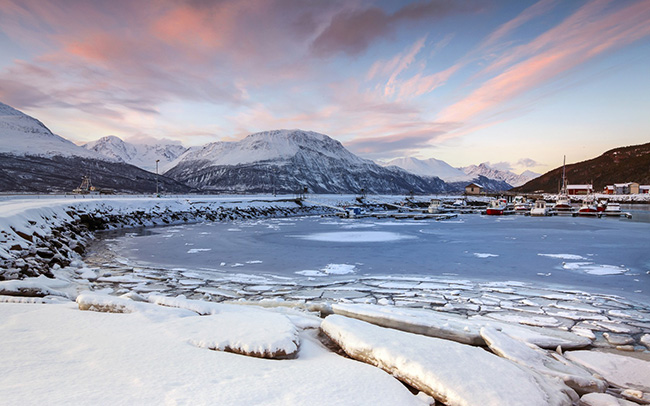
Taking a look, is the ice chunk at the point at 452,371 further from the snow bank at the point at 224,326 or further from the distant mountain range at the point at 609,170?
the distant mountain range at the point at 609,170

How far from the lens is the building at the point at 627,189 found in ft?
411

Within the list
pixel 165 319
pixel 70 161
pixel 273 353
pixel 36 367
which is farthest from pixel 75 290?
pixel 70 161

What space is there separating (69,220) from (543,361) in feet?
93.5

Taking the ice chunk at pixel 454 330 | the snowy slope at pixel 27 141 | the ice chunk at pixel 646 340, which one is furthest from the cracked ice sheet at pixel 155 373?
the snowy slope at pixel 27 141

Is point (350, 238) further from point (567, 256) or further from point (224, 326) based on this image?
point (224, 326)

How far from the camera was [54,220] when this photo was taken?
20.3 metres

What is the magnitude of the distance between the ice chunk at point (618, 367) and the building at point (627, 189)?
6404 inches

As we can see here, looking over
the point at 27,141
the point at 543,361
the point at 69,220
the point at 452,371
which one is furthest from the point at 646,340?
the point at 27,141

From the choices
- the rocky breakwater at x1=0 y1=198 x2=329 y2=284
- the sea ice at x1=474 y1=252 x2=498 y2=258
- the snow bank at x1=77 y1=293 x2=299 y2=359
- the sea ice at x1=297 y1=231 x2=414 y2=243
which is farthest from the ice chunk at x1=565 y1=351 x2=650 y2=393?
the sea ice at x1=297 y1=231 x2=414 y2=243

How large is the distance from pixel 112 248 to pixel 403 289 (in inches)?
652

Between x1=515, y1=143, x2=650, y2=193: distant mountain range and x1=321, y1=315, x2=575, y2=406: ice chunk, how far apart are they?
19018 cm

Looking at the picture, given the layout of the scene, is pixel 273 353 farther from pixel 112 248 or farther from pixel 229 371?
pixel 112 248

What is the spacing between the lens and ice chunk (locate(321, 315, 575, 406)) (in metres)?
3.70

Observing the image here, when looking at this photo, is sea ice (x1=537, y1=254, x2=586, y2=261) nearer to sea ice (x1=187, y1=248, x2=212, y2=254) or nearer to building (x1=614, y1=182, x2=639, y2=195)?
sea ice (x1=187, y1=248, x2=212, y2=254)
